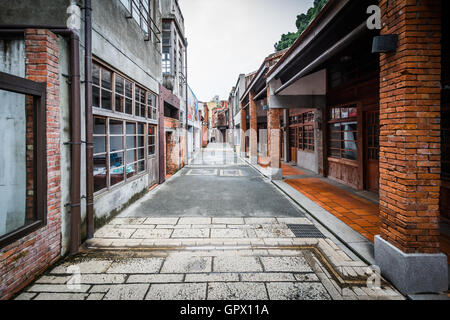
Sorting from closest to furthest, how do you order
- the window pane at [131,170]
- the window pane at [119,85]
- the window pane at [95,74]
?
the window pane at [95,74]
the window pane at [119,85]
the window pane at [131,170]

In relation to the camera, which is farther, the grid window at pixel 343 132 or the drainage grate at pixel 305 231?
the grid window at pixel 343 132

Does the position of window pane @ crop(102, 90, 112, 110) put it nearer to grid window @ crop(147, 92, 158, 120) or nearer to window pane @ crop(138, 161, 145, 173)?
window pane @ crop(138, 161, 145, 173)

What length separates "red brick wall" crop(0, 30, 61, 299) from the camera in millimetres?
2521

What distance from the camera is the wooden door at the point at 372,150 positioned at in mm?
6094

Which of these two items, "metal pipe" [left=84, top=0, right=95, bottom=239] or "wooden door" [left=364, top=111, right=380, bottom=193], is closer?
"metal pipe" [left=84, top=0, right=95, bottom=239]

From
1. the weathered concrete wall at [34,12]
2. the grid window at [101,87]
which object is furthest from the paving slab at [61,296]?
the weathered concrete wall at [34,12]

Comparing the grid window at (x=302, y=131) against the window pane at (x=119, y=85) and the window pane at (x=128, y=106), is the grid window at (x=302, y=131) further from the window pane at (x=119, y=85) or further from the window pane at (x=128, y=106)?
the window pane at (x=119, y=85)

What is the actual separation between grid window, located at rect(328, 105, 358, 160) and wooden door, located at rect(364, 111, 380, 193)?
1.45ft

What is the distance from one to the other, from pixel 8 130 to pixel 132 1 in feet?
15.1

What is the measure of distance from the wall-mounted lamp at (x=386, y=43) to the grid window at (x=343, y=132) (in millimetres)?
4902

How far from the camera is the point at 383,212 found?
2.81 meters

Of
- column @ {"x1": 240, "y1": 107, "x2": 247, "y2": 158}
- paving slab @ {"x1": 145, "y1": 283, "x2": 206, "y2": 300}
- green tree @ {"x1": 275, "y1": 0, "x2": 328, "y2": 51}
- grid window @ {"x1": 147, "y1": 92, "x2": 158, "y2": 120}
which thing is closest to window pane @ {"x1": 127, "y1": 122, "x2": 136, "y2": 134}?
grid window @ {"x1": 147, "y1": 92, "x2": 158, "y2": 120}
